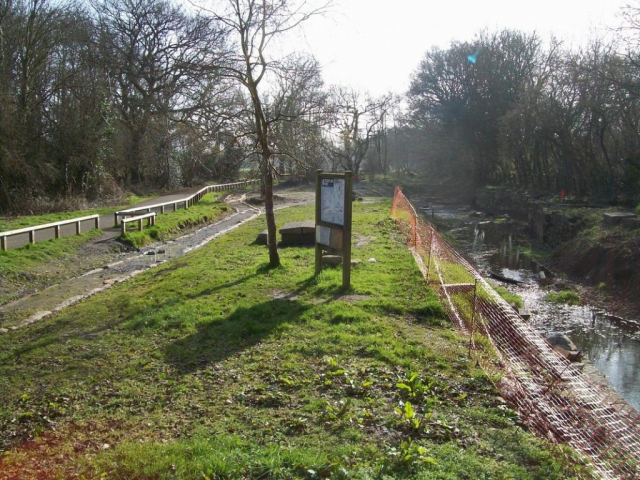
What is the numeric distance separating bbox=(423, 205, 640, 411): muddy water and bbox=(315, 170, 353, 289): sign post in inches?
155

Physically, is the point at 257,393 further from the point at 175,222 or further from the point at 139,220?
the point at 175,222

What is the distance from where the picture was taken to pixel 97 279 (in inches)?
514

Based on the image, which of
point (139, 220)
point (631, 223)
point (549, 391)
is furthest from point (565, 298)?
point (139, 220)

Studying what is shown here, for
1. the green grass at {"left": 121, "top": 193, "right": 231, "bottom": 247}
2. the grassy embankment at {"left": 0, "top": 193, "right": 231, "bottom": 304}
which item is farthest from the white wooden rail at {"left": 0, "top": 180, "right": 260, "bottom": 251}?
the green grass at {"left": 121, "top": 193, "right": 231, "bottom": 247}

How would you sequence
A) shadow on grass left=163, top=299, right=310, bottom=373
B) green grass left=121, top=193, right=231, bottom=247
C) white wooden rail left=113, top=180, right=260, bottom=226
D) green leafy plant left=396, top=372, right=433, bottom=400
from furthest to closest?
white wooden rail left=113, top=180, right=260, bottom=226 < green grass left=121, top=193, right=231, bottom=247 < shadow on grass left=163, top=299, right=310, bottom=373 < green leafy plant left=396, top=372, right=433, bottom=400

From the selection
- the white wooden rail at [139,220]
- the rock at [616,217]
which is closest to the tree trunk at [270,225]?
the white wooden rail at [139,220]

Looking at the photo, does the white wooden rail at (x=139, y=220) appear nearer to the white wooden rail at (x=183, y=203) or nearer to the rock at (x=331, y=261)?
the white wooden rail at (x=183, y=203)

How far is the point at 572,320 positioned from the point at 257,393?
27.5 ft

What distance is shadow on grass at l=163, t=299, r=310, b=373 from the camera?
669 centimetres

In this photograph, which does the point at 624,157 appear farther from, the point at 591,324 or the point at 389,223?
the point at 591,324

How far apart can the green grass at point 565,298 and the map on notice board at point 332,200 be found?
620 cm

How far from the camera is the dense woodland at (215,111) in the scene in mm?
11734

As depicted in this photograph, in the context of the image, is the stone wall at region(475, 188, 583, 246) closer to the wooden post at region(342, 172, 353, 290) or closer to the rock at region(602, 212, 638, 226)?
the rock at region(602, 212, 638, 226)

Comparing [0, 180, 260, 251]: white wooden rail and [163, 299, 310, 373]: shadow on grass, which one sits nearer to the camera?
[163, 299, 310, 373]: shadow on grass
